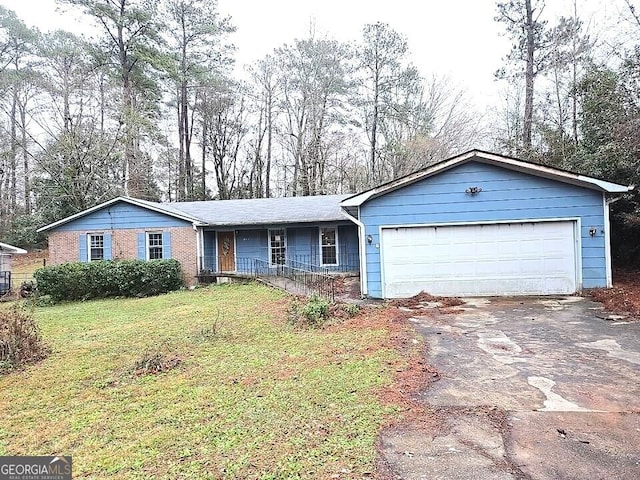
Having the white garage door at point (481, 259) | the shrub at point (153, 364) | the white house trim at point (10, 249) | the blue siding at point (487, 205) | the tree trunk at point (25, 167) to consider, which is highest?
the tree trunk at point (25, 167)

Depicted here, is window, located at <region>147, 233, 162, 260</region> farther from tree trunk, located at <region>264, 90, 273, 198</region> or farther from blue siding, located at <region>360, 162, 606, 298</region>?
tree trunk, located at <region>264, 90, 273, 198</region>

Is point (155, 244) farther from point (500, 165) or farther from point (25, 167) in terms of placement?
point (25, 167)

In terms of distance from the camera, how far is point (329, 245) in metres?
16.5

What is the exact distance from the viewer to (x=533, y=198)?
1081cm

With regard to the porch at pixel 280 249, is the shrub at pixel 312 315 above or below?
below

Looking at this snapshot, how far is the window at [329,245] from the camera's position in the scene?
53.7 ft

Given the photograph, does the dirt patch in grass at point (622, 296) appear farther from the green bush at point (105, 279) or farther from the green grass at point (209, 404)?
the green bush at point (105, 279)

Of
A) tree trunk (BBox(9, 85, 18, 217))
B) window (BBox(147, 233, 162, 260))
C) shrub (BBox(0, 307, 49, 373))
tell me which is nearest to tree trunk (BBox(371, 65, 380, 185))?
window (BBox(147, 233, 162, 260))

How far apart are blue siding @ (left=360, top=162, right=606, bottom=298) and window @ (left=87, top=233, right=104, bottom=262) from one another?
11.4m

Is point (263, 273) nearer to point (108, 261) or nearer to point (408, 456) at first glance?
point (108, 261)

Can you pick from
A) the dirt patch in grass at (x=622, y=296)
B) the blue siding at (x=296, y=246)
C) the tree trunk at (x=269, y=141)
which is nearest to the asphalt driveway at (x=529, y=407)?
the dirt patch in grass at (x=622, y=296)

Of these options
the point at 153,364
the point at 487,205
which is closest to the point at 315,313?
the point at 153,364

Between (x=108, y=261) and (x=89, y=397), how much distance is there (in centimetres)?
1208

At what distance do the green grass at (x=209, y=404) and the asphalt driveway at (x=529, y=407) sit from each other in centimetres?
53
